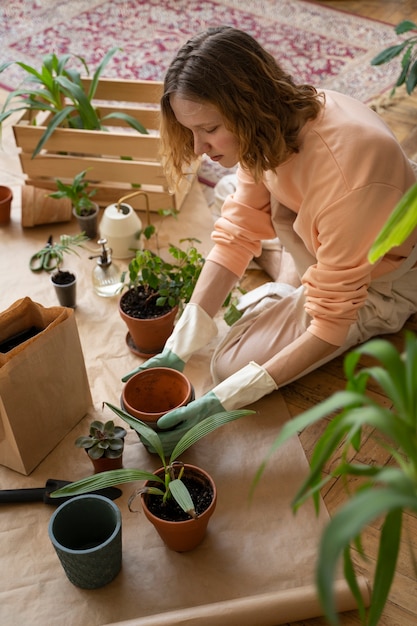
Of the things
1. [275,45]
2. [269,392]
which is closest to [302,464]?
[269,392]

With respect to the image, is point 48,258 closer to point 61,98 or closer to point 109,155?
point 109,155

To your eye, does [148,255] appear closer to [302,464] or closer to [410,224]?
[302,464]

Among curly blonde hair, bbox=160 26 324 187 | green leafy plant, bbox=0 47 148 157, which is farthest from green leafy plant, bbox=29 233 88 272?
curly blonde hair, bbox=160 26 324 187

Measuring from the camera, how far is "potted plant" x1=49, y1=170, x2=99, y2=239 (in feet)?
7.44

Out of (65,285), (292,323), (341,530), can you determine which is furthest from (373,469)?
(65,285)

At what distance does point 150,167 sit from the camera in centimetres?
233

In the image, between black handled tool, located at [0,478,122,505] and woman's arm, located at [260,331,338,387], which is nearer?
black handled tool, located at [0,478,122,505]

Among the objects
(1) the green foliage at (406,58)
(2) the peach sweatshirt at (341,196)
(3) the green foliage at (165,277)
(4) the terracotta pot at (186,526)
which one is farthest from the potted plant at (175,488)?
(1) the green foliage at (406,58)

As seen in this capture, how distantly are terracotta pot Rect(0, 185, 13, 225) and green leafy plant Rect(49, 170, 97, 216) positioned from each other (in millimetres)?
164

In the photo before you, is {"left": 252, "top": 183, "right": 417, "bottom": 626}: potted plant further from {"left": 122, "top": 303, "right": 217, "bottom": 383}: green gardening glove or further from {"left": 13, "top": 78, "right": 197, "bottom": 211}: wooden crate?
{"left": 13, "top": 78, "right": 197, "bottom": 211}: wooden crate

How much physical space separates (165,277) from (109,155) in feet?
2.06

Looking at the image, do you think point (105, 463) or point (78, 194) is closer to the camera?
point (105, 463)

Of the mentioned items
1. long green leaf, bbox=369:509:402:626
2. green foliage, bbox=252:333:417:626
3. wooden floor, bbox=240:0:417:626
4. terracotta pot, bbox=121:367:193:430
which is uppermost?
green foliage, bbox=252:333:417:626

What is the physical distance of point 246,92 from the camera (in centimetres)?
150
